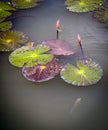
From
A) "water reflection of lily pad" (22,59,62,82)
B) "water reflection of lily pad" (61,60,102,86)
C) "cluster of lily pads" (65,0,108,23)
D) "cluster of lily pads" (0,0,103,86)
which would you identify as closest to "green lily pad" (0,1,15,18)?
"cluster of lily pads" (0,0,103,86)

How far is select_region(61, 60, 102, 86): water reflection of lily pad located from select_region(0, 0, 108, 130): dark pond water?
4 cm

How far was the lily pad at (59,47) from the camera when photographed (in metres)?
1.43

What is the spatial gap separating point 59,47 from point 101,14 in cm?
55

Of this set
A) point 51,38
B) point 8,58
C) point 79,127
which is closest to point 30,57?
point 8,58

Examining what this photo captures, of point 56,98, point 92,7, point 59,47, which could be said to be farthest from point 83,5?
point 56,98

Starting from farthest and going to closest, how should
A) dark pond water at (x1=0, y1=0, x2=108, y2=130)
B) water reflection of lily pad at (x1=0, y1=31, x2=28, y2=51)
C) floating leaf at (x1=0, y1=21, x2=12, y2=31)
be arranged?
floating leaf at (x1=0, y1=21, x2=12, y2=31) < water reflection of lily pad at (x1=0, y1=31, x2=28, y2=51) < dark pond water at (x1=0, y1=0, x2=108, y2=130)

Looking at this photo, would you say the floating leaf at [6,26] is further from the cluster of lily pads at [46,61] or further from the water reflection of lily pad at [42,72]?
the water reflection of lily pad at [42,72]

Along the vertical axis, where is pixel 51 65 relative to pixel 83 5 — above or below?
below

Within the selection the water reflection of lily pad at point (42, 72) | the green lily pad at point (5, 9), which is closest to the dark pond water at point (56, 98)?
the water reflection of lily pad at point (42, 72)

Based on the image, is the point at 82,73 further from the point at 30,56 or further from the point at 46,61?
the point at 30,56

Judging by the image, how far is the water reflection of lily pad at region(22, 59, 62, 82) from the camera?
130cm

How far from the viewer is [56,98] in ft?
4.11

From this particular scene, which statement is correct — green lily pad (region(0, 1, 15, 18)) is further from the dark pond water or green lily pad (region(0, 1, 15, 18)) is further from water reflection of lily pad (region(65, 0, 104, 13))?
water reflection of lily pad (region(65, 0, 104, 13))

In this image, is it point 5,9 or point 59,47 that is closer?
point 59,47
